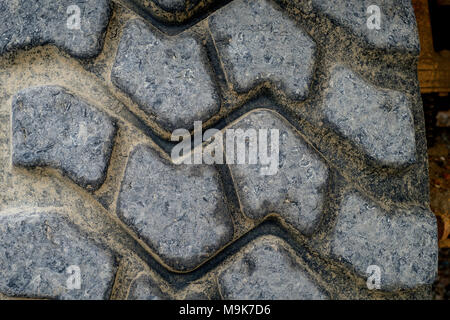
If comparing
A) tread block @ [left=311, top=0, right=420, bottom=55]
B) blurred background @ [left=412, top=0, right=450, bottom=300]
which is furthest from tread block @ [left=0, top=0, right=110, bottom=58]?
blurred background @ [left=412, top=0, right=450, bottom=300]

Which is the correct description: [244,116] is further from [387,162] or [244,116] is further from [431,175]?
[431,175]

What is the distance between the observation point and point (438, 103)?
1041mm

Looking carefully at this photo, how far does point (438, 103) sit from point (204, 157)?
0.72 metres

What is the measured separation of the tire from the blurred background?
0.31 meters

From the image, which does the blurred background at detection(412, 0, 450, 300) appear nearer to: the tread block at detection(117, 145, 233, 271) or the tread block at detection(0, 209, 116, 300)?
the tread block at detection(117, 145, 233, 271)

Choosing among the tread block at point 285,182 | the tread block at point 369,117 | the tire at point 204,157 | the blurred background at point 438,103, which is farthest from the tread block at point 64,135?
the blurred background at point 438,103

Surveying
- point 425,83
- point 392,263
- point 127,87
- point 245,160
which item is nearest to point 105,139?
point 127,87

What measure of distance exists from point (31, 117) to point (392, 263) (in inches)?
20.3

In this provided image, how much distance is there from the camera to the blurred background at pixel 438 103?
894 millimetres

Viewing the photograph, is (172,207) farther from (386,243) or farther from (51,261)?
(386,243)

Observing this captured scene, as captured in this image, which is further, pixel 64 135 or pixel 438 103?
pixel 438 103

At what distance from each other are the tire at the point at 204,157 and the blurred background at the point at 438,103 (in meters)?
0.31

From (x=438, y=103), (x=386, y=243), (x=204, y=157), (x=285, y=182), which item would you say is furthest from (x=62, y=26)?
(x=438, y=103)

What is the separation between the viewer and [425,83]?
91cm
